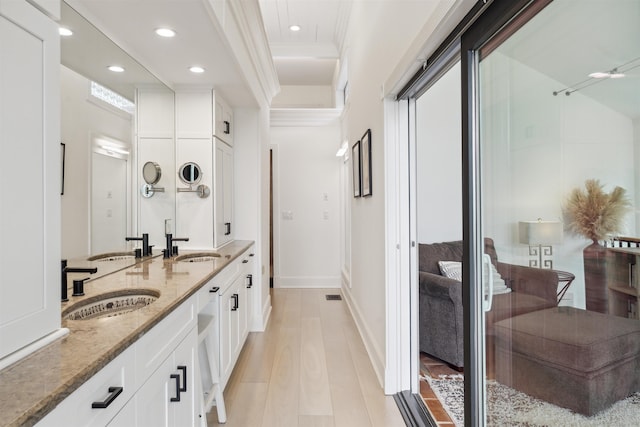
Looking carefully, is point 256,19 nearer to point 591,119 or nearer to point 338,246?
point 591,119

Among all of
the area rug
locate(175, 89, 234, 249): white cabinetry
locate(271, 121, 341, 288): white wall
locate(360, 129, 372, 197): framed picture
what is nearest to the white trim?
locate(271, 121, 341, 288): white wall

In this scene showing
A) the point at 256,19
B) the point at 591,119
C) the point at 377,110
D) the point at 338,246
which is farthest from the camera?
the point at 338,246

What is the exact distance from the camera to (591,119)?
0.85 meters

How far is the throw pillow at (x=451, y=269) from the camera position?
3.07m

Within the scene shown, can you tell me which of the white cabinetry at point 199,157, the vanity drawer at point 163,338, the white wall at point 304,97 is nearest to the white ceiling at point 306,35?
the white wall at point 304,97

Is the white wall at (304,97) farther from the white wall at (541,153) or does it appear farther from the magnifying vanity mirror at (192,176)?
the white wall at (541,153)

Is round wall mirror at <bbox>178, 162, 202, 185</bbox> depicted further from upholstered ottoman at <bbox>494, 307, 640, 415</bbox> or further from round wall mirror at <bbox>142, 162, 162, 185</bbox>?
upholstered ottoman at <bbox>494, 307, 640, 415</bbox>

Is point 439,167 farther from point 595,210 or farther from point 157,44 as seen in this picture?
point 595,210

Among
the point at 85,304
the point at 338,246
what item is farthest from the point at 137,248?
the point at 338,246

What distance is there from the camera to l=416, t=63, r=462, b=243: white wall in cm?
348

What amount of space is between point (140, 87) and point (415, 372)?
8.36 feet

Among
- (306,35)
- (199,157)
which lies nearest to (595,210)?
(199,157)

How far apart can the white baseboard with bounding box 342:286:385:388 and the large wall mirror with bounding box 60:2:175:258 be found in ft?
6.03

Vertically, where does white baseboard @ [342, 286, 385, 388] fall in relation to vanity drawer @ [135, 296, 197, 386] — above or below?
below
